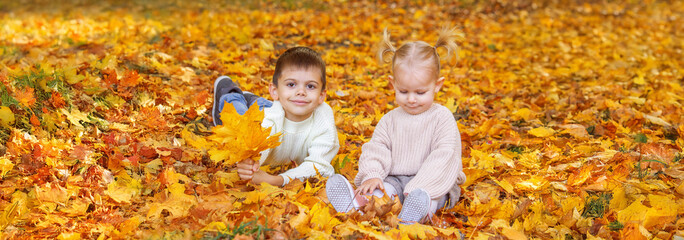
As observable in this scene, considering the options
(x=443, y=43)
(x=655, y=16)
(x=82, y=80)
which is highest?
(x=443, y=43)

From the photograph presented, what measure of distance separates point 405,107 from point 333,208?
0.61 metres

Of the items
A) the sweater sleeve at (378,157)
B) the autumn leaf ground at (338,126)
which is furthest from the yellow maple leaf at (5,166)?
the sweater sleeve at (378,157)

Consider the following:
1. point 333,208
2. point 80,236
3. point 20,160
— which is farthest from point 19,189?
point 333,208

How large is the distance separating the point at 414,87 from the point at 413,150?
0.35m

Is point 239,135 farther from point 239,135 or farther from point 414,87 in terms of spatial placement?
point 414,87

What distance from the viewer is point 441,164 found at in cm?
245

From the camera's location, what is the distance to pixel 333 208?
2.46m

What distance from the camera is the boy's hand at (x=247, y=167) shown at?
248 cm

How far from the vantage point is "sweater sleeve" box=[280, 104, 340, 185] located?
9.42 feet

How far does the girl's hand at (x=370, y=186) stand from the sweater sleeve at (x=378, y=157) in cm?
4

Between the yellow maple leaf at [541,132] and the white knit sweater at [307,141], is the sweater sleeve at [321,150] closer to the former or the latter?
the white knit sweater at [307,141]

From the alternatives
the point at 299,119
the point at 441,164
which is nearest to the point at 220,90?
the point at 299,119

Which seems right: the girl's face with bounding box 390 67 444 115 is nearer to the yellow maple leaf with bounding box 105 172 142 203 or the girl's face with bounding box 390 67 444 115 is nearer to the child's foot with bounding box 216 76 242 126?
the yellow maple leaf with bounding box 105 172 142 203

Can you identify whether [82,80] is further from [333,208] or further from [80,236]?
[333,208]
